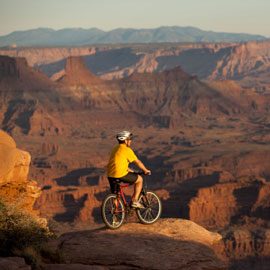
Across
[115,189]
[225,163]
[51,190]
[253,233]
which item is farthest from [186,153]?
[115,189]

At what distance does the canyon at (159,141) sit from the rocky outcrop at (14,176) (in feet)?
23.1

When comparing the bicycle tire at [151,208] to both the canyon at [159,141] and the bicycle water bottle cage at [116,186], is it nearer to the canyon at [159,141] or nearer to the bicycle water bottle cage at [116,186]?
the bicycle water bottle cage at [116,186]

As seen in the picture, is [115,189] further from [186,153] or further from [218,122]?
[218,122]

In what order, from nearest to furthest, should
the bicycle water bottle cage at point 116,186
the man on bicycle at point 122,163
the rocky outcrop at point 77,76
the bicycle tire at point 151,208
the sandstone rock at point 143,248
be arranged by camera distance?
1. the sandstone rock at point 143,248
2. the man on bicycle at point 122,163
3. the bicycle water bottle cage at point 116,186
4. the bicycle tire at point 151,208
5. the rocky outcrop at point 77,76

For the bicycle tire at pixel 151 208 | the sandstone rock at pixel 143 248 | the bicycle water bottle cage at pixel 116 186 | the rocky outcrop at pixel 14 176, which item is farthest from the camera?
the rocky outcrop at pixel 14 176

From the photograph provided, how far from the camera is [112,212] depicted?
14.3 metres

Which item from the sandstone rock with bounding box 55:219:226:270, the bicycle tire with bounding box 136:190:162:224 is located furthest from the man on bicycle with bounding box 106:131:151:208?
the sandstone rock with bounding box 55:219:226:270

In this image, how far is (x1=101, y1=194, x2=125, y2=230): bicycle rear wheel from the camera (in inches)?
559

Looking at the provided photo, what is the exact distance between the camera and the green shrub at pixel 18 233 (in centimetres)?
1218

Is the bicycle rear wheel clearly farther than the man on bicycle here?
Yes

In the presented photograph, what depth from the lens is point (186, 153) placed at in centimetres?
9788

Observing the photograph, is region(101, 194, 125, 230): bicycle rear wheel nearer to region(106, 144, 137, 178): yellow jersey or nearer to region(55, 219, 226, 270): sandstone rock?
region(55, 219, 226, 270): sandstone rock

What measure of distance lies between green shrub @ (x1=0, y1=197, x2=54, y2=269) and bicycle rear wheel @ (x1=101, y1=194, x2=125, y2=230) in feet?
5.13

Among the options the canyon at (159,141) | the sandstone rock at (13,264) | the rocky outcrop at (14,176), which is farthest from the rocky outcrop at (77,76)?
the sandstone rock at (13,264)
